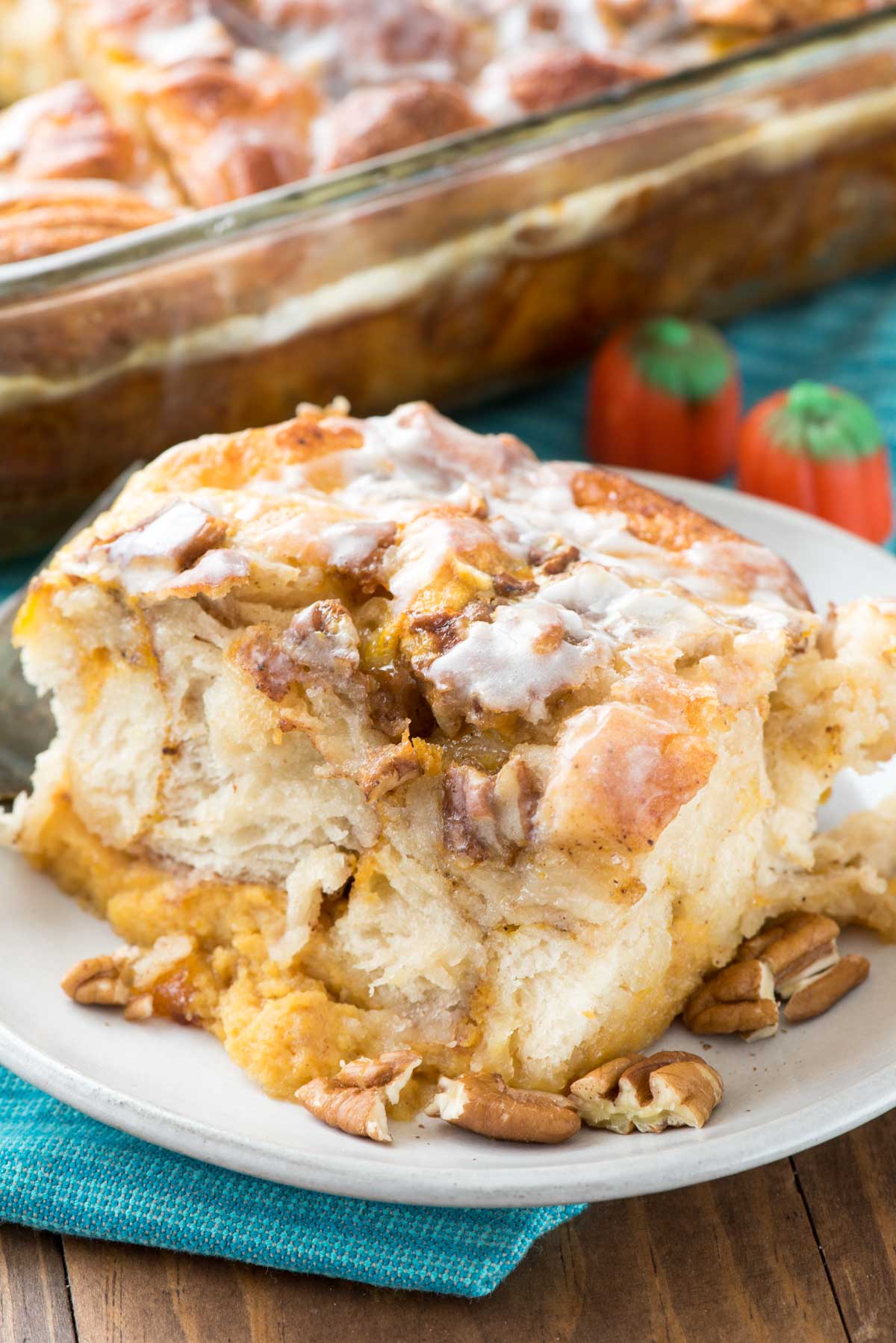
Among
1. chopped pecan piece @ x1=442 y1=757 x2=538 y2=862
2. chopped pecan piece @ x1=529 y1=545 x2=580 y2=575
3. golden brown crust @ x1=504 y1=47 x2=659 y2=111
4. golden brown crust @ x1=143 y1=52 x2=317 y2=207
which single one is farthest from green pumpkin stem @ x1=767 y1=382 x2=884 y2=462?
chopped pecan piece @ x1=442 y1=757 x2=538 y2=862

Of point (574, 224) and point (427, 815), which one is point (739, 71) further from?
point (427, 815)

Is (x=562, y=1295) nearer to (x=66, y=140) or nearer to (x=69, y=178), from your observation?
(x=69, y=178)

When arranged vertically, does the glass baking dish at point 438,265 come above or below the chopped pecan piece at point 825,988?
above

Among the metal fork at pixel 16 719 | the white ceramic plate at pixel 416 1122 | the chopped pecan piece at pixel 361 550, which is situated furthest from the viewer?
the metal fork at pixel 16 719

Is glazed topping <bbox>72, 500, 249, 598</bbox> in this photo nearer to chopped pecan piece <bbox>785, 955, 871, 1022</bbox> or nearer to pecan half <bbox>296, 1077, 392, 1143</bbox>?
pecan half <bbox>296, 1077, 392, 1143</bbox>

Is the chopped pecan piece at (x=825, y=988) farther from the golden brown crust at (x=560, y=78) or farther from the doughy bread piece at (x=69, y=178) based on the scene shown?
the golden brown crust at (x=560, y=78)

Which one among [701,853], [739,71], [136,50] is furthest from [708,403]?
[701,853]

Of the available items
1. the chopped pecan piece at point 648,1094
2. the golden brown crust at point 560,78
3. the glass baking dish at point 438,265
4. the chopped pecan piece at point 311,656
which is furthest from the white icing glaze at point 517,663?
the golden brown crust at point 560,78
